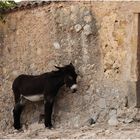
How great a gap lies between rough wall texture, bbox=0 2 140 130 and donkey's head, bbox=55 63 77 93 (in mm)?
266

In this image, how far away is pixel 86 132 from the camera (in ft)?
32.0

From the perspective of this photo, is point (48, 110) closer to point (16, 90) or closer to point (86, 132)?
point (16, 90)

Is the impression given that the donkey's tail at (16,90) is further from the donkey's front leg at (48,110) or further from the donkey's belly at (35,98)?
the donkey's front leg at (48,110)

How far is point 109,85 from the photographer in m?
10.5

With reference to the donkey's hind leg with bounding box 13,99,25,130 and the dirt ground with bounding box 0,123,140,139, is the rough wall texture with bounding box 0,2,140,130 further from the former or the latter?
the dirt ground with bounding box 0,123,140,139

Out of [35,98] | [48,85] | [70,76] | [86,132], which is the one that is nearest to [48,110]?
[35,98]

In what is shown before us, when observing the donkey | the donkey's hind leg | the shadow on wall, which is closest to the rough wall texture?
the shadow on wall

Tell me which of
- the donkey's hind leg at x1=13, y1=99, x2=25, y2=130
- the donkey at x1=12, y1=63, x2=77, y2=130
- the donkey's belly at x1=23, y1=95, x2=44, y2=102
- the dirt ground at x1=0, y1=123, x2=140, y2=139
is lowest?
the dirt ground at x1=0, y1=123, x2=140, y2=139

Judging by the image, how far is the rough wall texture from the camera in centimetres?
1045

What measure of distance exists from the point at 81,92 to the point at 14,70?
1652 millimetres

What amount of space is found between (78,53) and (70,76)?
554 millimetres

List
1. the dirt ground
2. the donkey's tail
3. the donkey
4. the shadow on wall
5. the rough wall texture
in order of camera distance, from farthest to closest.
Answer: the donkey's tail
the shadow on wall
the donkey
the rough wall texture
the dirt ground

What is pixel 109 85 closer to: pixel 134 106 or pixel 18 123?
pixel 134 106

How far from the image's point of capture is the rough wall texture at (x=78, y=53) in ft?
34.3
